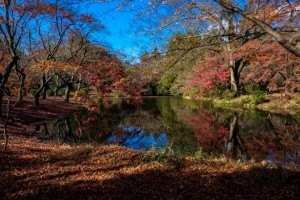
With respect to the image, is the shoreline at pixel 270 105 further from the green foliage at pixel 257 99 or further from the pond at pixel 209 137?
the pond at pixel 209 137

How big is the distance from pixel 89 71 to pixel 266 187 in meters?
20.6

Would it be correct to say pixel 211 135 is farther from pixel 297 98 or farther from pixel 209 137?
pixel 297 98

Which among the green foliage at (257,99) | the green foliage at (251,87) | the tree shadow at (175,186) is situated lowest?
the tree shadow at (175,186)

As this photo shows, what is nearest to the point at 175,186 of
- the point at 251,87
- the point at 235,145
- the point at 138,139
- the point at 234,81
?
the point at 235,145

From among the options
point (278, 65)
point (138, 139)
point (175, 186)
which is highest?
point (278, 65)

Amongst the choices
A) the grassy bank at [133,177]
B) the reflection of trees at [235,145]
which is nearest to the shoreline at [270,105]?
the reflection of trees at [235,145]

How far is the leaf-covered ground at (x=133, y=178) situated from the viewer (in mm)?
4102

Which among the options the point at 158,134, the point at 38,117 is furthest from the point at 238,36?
the point at 38,117

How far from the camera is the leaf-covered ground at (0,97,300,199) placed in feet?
13.5

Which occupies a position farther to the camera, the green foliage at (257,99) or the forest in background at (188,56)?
the green foliage at (257,99)

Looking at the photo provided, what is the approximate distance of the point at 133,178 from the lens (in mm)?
4809

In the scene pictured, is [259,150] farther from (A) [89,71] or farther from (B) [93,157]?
(A) [89,71]

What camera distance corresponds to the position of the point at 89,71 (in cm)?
2295

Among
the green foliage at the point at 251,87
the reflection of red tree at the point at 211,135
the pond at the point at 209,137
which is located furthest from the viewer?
the green foliage at the point at 251,87
